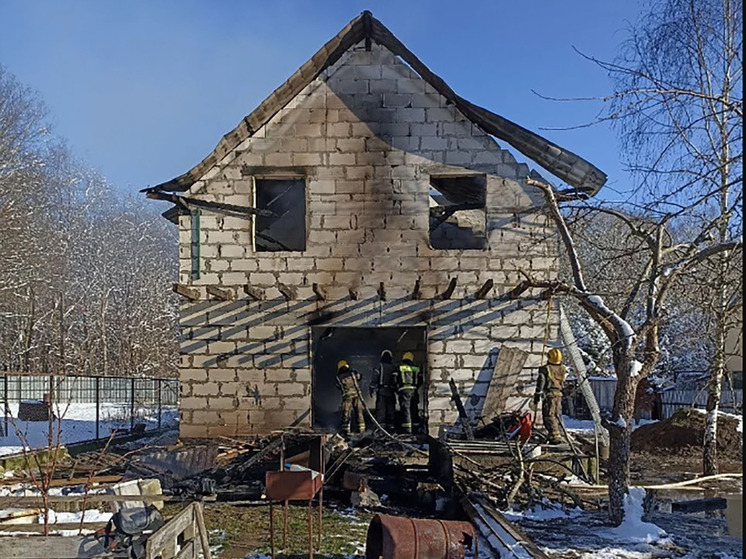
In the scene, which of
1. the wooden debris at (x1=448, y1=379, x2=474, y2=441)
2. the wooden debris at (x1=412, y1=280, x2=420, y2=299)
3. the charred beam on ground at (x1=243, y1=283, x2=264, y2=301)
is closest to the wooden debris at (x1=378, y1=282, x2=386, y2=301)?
the wooden debris at (x1=412, y1=280, x2=420, y2=299)

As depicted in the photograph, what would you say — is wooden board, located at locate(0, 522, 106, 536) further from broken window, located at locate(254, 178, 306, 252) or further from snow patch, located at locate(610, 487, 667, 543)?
broken window, located at locate(254, 178, 306, 252)

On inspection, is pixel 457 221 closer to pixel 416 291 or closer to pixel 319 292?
pixel 416 291

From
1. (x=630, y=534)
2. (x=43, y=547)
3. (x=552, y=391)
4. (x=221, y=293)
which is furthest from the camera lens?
(x=221, y=293)

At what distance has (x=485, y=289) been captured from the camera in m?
12.6

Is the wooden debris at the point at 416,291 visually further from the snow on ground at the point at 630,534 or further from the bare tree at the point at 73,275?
the bare tree at the point at 73,275

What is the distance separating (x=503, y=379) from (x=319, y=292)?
12.1ft

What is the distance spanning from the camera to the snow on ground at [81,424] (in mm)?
16969

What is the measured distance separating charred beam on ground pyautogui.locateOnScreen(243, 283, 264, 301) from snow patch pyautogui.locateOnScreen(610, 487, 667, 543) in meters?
7.16

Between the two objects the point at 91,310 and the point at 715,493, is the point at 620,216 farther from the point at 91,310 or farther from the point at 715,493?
the point at 91,310

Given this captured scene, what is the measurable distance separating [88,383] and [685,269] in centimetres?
2706

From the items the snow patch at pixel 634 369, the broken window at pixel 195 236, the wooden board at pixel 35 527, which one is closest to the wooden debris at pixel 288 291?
the broken window at pixel 195 236

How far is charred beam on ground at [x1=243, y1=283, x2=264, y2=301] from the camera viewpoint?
12.7 meters

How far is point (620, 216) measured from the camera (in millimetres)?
7629

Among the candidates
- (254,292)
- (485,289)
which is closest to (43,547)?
(254,292)
